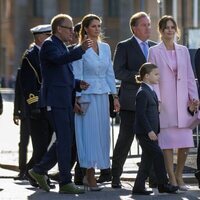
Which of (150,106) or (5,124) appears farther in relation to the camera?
(5,124)

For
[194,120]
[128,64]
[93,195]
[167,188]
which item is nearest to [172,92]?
[194,120]

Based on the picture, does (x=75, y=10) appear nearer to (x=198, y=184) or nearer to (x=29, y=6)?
(x=29, y=6)

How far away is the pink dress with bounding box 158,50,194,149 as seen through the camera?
35.5 ft

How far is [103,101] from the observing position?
36.4 ft

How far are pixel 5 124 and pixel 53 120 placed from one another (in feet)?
54.2

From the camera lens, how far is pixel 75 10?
83.0m

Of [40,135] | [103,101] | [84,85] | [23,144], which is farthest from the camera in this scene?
[23,144]

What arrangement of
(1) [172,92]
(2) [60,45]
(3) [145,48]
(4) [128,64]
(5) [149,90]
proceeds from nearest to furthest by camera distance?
(5) [149,90] < (2) [60,45] < (1) [172,92] < (4) [128,64] < (3) [145,48]

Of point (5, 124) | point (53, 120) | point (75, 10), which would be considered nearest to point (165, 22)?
point (53, 120)

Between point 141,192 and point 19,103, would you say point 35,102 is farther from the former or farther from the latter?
point 141,192

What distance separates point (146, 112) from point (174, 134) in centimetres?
72

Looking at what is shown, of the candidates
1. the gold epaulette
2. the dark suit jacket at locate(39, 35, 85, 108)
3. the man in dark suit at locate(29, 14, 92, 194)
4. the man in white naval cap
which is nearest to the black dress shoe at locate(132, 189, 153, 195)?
the man in dark suit at locate(29, 14, 92, 194)

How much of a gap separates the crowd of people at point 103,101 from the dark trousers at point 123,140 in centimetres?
1

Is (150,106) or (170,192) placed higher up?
(150,106)
